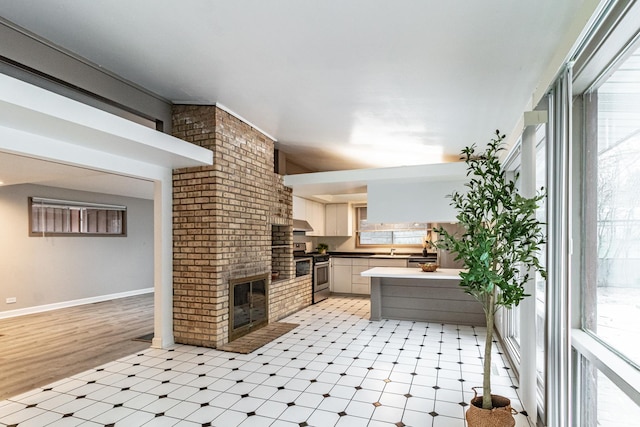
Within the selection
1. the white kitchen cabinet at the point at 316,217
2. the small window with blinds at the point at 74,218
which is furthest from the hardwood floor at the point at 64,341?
the white kitchen cabinet at the point at 316,217

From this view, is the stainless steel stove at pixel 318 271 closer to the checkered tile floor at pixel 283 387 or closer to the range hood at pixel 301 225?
the range hood at pixel 301 225

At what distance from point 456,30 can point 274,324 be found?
4565 millimetres

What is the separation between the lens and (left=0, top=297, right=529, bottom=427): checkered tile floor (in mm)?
2682

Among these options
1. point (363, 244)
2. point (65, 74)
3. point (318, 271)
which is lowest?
point (318, 271)

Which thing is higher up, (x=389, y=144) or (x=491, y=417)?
(x=389, y=144)

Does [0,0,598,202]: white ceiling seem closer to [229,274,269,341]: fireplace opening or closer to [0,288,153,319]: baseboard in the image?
[229,274,269,341]: fireplace opening

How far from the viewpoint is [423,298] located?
5586 mm

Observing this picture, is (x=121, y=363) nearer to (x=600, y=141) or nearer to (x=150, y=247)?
(x=600, y=141)

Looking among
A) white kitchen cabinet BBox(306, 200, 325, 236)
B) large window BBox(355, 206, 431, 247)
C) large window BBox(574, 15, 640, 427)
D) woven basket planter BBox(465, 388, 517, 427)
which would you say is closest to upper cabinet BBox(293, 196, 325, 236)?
white kitchen cabinet BBox(306, 200, 325, 236)

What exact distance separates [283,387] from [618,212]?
2.82m

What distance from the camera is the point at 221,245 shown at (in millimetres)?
4398

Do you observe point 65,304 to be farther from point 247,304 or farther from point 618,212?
point 618,212

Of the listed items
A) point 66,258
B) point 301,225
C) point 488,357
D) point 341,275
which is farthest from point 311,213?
point 488,357

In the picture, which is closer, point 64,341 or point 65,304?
point 64,341
